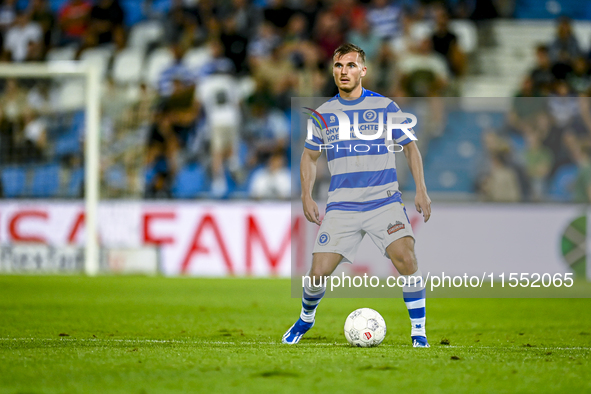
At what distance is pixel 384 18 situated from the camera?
15.9 metres

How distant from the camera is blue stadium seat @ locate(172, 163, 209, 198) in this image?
46.1 feet

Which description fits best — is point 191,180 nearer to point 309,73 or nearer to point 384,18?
point 309,73

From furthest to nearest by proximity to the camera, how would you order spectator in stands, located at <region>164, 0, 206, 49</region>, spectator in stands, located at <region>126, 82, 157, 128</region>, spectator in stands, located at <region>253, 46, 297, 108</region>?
spectator in stands, located at <region>164, 0, 206, 49</region> < spectator in stands, located at <region>253, 46, 297, 108</region> < spectator in stands, located at <region>126, 82, 157, 128</region>

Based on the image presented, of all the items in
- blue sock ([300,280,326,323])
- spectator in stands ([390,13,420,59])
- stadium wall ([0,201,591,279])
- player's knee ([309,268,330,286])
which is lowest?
stadium wall ([0,201,591,279])

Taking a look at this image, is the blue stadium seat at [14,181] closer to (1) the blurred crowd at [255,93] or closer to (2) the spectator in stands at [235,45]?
(1) the blurred crowd at [255,93]

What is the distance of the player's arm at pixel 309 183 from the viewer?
18.4 feet

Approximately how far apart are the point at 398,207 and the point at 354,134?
589 mm

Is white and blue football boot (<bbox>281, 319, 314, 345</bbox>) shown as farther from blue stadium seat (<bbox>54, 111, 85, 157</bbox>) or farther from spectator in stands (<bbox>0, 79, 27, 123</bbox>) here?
spectator in stands (<bbox>0, 79, 27, 123</bbox>)

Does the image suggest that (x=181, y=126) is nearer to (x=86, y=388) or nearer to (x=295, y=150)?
(x=295, y=150)

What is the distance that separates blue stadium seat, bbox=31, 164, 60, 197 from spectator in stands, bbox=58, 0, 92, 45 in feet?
16.3

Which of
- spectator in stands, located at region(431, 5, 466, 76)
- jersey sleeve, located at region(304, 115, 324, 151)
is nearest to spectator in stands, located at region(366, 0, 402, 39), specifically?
spectator in stands, located at region(431, 5, 466, 76)

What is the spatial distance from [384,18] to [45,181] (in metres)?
7.25

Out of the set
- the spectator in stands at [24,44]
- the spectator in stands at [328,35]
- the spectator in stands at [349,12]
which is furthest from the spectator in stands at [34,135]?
the spectator in stands at [349,12]

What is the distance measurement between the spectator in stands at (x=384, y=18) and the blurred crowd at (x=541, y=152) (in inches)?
150
